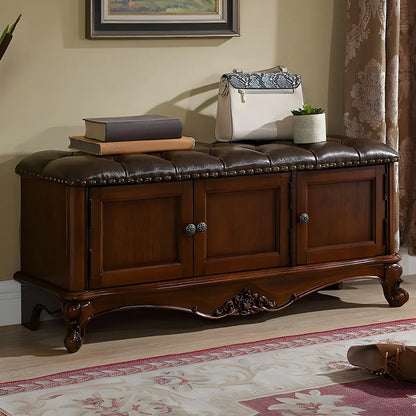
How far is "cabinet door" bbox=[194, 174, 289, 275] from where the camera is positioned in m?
3.33

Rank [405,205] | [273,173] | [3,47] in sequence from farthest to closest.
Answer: [405,205], [273,173], [3,47]

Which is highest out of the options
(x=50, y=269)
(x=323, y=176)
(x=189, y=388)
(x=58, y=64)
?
(x=58, y=64)

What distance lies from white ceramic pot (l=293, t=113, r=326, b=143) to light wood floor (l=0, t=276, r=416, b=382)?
664 millimetres

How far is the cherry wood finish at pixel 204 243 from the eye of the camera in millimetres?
3154

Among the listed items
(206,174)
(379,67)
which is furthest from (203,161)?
(379,67)

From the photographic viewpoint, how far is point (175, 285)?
330 centimetres

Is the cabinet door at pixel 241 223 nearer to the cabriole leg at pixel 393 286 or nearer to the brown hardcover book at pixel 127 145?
the brown hardcover book at pixel 127 145

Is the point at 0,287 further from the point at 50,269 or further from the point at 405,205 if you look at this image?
the point at 405,205

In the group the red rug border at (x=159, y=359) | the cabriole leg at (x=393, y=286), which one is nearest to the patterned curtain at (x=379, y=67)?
the cabriole leg at (x=393, y=286)

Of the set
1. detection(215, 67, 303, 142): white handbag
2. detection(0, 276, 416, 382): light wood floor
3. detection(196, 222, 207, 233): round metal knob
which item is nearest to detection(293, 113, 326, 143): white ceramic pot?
detection(215, 67, 303, 142): white handbag

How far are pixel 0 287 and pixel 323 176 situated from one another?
4.10 ft

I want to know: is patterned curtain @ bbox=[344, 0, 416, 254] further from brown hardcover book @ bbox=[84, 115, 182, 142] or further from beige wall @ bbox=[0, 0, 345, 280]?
brown hardcover book @ bbox=[84, 115, 182, 142]

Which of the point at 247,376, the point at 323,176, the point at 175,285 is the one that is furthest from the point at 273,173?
the point at 247,376

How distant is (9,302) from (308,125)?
1284mm
